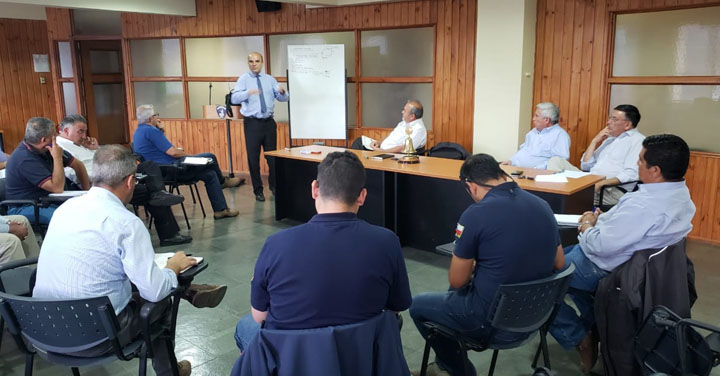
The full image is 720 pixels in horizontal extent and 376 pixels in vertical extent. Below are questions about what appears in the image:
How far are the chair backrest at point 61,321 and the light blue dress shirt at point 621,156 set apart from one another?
150 inches

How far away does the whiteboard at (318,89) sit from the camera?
6.85 m

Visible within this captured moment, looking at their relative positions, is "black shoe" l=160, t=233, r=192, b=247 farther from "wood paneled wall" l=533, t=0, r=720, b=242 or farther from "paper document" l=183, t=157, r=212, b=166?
"wood paneled wall" l=533, t=0, r=720, b=242

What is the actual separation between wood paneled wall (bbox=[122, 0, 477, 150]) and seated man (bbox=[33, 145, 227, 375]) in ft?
15.4

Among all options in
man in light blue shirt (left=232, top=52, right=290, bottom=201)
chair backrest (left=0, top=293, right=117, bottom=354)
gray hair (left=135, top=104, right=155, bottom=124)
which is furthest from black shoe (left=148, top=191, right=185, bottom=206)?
chair backrest (left=0, top=293, right=117, bottom=354)

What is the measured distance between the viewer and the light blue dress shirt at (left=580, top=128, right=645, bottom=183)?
4371 millimetres

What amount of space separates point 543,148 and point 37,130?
398 cm

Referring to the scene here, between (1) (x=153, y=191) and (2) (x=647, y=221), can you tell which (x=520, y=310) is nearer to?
(2) (x=647, y=221)

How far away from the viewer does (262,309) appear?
6.05ft

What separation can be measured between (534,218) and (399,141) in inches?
142

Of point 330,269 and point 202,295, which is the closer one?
point 330,269

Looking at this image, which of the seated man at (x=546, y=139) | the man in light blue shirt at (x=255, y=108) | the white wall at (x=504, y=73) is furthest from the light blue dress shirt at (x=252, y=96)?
the seated man at (x=546, y=139)

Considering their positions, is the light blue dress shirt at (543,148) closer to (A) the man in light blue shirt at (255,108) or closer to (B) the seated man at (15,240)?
(A) the man in light blue shirt at (255,108)

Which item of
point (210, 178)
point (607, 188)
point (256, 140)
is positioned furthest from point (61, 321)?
point (256, 140)

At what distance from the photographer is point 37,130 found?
12.3ft
